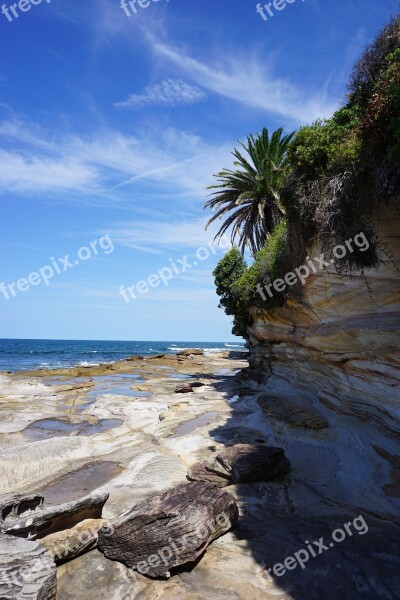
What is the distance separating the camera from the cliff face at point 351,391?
855cm

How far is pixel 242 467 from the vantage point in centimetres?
892

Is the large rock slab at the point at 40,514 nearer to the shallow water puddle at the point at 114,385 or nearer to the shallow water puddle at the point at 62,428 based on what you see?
the shallow water puddle at the point at 62,428

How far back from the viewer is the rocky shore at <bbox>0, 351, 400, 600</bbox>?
5.31 m

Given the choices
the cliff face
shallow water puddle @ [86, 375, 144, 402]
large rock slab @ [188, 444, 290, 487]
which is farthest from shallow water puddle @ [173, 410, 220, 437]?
shallow water puddle @ [86, 375, 144, 402]

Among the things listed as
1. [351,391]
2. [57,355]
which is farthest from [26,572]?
[57,355]

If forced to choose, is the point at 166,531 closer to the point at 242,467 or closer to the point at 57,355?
the point at 242,467

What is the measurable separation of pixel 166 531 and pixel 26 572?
6.33 feet

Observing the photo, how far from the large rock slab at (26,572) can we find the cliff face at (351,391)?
5712 millimetres

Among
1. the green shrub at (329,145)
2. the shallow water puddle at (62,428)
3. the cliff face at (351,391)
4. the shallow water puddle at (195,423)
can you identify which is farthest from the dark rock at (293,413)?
the green shrub at (329,145)

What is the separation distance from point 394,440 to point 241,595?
5642 mm

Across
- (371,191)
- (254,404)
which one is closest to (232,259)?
(254,404)

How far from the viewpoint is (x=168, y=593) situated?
5176mm

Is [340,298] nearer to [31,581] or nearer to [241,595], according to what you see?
[241,595]

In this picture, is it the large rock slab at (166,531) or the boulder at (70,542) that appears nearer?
the large rock slab at (166,531)
